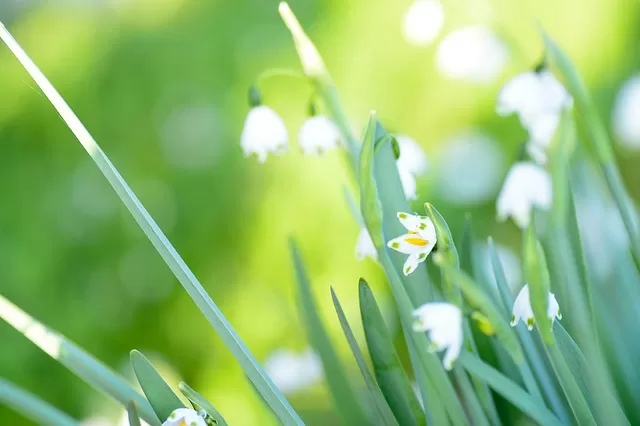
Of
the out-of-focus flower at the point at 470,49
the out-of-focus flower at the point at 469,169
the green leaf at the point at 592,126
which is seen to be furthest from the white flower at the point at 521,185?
the out-of-focus flower at the point at 469,169

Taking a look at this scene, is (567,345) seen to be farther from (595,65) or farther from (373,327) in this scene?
(595,65)

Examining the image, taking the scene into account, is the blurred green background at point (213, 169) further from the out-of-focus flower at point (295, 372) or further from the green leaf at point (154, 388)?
the green leaf at point (154, 388)

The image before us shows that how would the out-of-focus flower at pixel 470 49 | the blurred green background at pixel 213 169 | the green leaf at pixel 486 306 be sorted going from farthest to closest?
→ 1. the blurred green background at pixel 213 169
2. the out-of-focus flower at pixel 470 49
3. the green leaf at pixel 486 306

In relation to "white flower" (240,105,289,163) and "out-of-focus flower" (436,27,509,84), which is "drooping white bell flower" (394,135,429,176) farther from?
"out-of-focus flower" (436,27,509,84)

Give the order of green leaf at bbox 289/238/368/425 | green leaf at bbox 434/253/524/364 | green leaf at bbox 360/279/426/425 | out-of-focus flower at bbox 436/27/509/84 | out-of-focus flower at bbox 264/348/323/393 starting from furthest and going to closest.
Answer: out-of-focus flower at bbox 436/27/509/84
out-of-focus flower at bbox 264/348/323/393
green leaf at bbox 289/238/368/425
green leaf at bbox 360/279/426/425
green leaf at bbox 434/253/524/364

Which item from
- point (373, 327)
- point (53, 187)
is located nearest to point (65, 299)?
point (53, 187)

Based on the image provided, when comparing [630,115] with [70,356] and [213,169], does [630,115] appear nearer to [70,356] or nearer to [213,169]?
[213,169]

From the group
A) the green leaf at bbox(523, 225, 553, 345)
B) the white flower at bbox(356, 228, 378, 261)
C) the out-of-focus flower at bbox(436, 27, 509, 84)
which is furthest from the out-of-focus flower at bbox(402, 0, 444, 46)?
the green leaf at bbox(523, 225, 553, 345)
